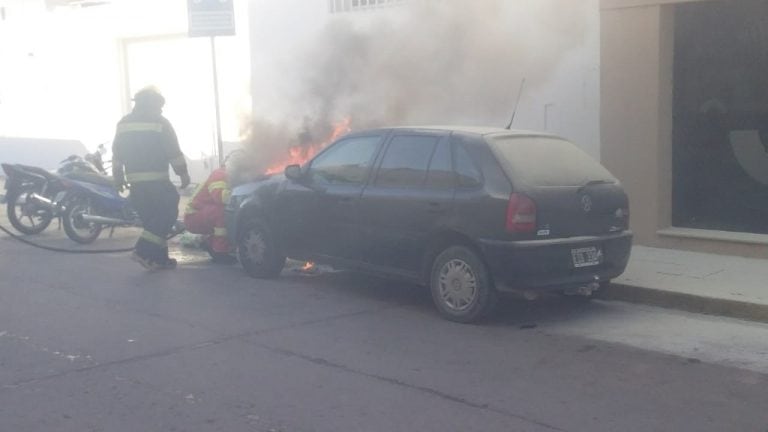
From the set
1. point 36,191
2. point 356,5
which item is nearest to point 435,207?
point 356,5

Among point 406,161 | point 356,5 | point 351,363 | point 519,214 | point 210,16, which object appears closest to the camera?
point 351,363

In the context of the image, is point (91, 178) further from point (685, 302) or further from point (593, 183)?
point (685, 302)

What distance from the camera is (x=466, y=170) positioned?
798 cm

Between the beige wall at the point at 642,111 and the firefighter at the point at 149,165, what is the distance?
15.7ft

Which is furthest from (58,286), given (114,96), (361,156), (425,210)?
(114,96)

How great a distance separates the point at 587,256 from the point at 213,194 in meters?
4.70

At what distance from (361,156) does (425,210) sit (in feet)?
3.60

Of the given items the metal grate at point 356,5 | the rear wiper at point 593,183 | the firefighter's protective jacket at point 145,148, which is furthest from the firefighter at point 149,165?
the rear wiper at point 593,183

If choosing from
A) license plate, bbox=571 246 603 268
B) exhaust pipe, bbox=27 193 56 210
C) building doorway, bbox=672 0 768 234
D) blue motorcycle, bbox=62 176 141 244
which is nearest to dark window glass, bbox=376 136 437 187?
license plate, bbox=571 246 603 268

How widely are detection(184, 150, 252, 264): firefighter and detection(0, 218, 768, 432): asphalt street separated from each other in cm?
136

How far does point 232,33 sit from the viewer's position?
40.6 feet

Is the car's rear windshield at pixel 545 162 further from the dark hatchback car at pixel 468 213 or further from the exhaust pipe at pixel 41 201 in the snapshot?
the exhaust pipe at pixel 41 201

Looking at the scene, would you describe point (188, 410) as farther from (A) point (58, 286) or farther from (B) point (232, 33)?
(B) point (232, 33)

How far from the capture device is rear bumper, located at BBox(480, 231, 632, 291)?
24.9 ft
